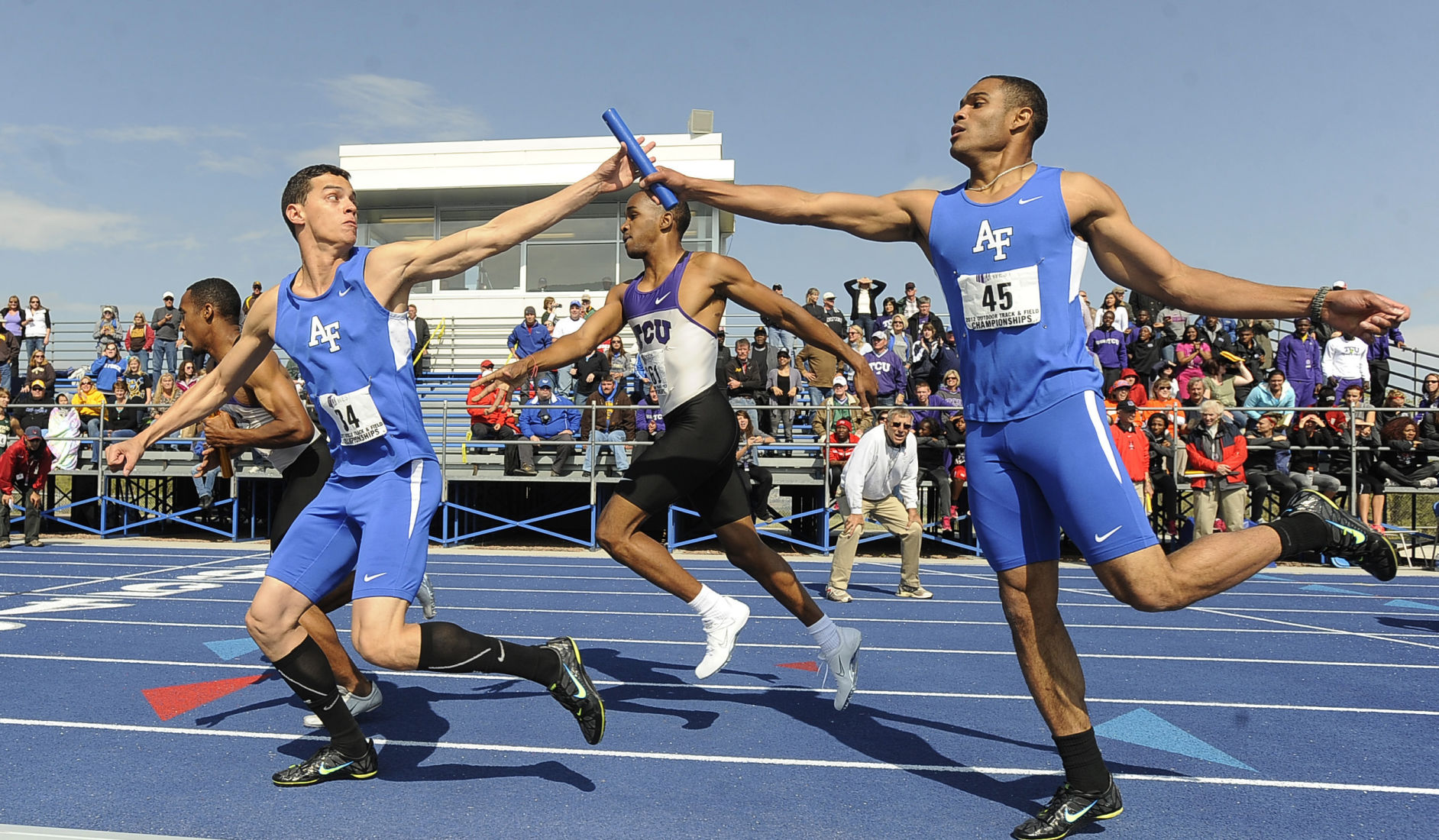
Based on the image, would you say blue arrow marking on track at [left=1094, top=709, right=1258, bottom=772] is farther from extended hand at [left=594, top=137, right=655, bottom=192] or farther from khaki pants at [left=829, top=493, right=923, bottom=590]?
khaki pants at [left=829, top=493, right=923, bottom=590]

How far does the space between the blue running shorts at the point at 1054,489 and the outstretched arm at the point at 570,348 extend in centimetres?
211

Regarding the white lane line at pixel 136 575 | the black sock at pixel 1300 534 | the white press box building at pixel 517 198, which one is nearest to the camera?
the black sock at pixel 1300 534

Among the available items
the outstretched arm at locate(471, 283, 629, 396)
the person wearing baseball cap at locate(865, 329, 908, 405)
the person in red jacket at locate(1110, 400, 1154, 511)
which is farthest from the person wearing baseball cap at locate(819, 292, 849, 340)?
the outstretched arm at locate(471, 283, 629, 396)

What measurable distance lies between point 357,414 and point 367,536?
451mm

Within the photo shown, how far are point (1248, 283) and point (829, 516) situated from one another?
11533 millimetres

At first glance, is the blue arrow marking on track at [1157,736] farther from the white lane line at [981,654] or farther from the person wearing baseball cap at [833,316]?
the person wearing baseball cap at [833,316]

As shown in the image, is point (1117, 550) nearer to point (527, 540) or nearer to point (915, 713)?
point (915, 713)

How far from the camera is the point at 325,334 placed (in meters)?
3.89

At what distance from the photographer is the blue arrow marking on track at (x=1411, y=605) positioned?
999 centimetres

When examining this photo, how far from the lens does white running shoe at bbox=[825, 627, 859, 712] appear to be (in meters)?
5.24

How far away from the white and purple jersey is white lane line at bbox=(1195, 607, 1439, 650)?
6233 millimetres

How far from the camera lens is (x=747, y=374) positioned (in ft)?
52.0

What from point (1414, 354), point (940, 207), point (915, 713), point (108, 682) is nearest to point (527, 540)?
point (108, 682)

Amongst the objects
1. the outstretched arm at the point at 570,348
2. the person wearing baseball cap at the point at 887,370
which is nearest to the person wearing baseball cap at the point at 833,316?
the person wearing baseball cap at the point at 887,370
